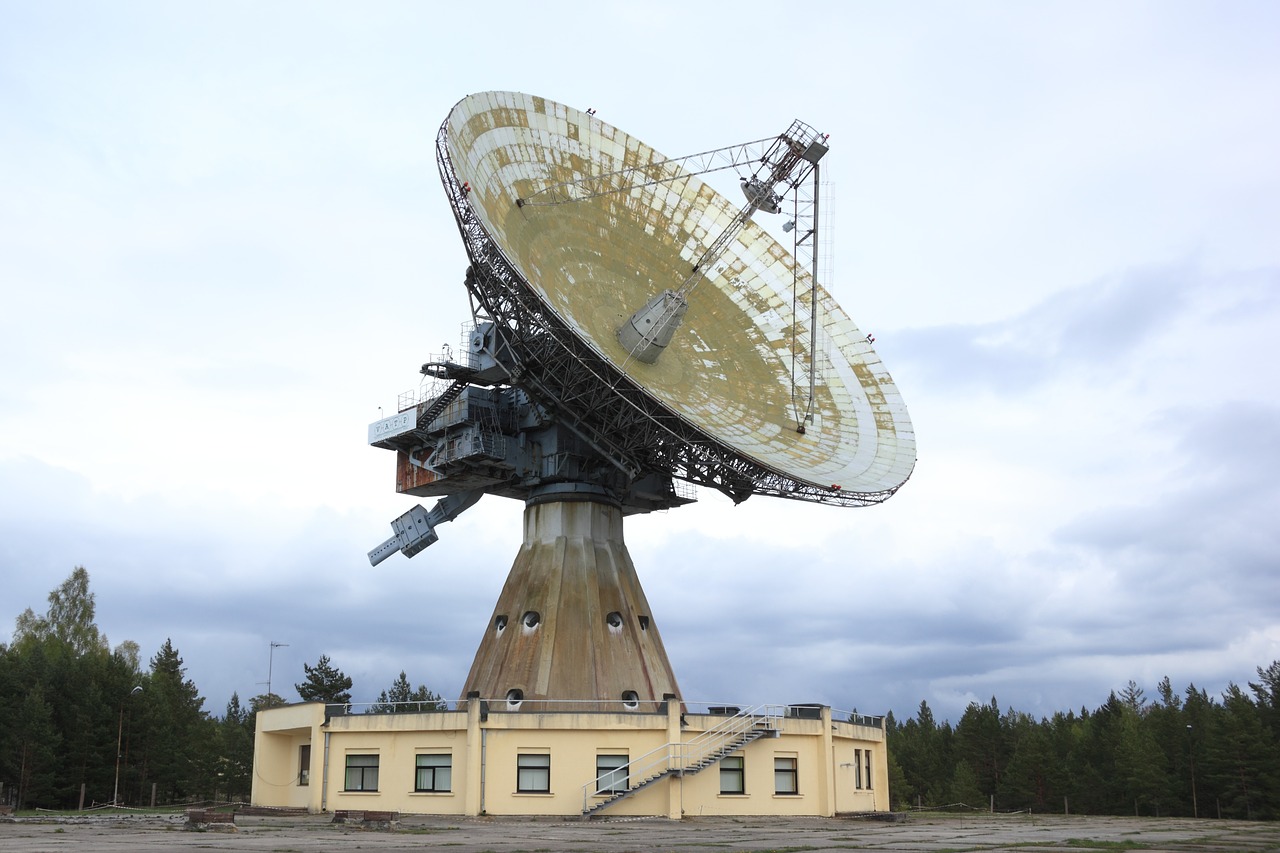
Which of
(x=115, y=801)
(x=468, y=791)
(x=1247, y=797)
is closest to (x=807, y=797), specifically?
(x=468, y=791)

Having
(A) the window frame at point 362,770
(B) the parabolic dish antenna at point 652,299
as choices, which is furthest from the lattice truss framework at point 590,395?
(A) the window frame at point 362,770

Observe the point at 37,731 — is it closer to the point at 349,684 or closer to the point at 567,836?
the point at 349,684

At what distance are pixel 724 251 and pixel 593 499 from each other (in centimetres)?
1150

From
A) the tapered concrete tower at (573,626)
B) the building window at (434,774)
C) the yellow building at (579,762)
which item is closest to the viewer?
the yellow building at (579,762)

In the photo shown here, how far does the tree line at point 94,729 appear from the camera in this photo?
6600cm

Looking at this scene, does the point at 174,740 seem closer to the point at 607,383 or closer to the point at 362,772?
the point at 362,772

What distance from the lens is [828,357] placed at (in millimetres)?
50094

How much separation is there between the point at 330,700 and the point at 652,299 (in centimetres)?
5602

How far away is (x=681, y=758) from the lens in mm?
40969

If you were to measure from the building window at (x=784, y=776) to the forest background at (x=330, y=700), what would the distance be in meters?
29.6

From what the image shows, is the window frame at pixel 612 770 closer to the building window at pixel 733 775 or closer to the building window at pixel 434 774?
the building window at pixel 733 775

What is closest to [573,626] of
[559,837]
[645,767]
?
[645,767]

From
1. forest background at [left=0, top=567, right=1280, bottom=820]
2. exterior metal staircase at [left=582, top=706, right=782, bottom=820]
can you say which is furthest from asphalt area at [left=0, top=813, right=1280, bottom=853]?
forest background at [left=0, top=567, right=1280, bottom=820]

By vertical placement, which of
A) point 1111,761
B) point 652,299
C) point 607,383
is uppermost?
point 652,299
